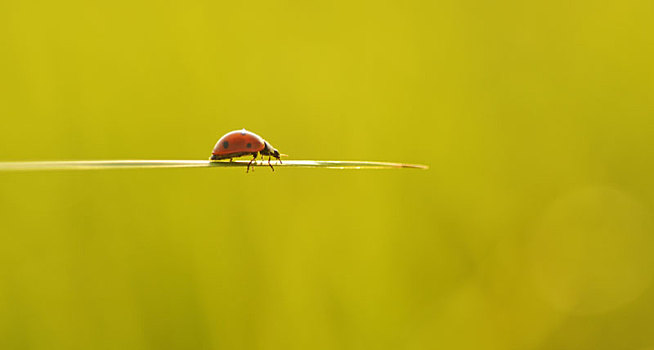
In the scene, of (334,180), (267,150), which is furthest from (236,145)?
(334,180)

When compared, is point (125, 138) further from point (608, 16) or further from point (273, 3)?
point (608, 16)

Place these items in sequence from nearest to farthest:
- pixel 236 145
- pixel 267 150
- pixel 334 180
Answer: pixel 236 145 < pixel 267 150 < pixel 334 180

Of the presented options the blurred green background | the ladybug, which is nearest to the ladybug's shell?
the ladybug

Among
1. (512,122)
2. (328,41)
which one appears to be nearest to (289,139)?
(328,41)

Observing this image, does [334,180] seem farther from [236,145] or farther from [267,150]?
[236,145]

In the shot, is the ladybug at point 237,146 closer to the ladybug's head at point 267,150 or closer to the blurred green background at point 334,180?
the ladybug's head at point 267,150

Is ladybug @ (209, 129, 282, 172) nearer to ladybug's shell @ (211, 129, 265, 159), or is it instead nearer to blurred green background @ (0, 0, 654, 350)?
ladybug's shell @ (211, 129, 265, 159)
